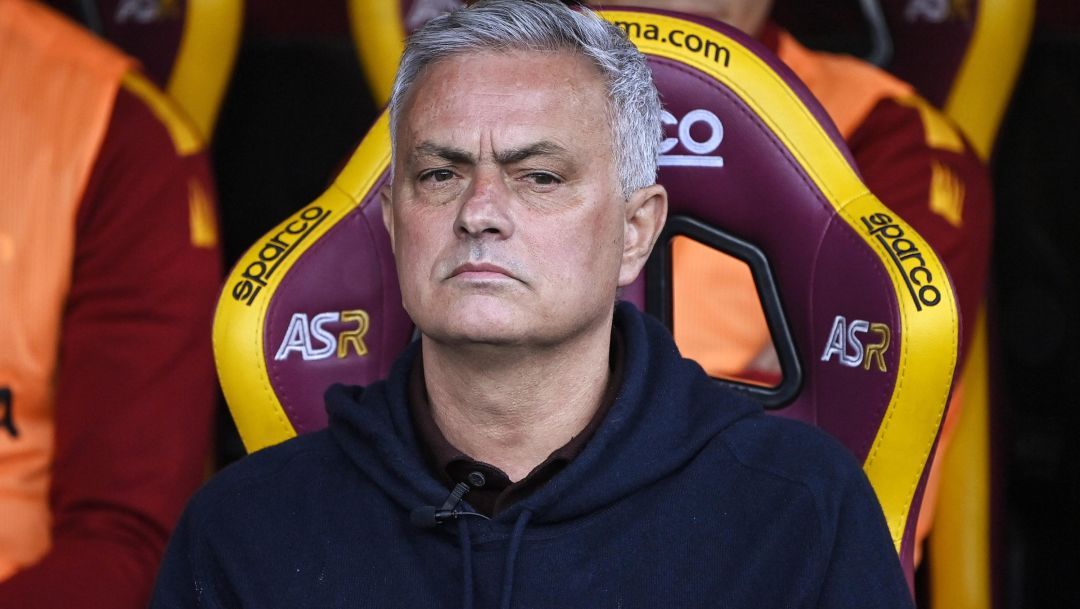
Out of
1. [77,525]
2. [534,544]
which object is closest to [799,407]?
[534,544]

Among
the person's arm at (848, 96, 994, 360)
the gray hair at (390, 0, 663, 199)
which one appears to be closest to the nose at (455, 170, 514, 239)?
the gray hair at (390, 0, 663, 199)

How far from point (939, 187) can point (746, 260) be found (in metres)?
0.34

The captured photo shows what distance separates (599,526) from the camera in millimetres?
1141

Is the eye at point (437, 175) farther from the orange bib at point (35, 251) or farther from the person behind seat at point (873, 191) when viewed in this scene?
the orange bib at point (35, 251)

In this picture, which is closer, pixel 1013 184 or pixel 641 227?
pixel 641 227

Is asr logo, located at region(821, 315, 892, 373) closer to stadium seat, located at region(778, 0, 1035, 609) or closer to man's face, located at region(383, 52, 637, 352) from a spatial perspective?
man's face, located at region(383, 52, 637, 352)

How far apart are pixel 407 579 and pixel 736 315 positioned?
447 millimetres

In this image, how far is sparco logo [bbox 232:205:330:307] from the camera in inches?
52.2

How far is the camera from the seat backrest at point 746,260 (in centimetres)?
126

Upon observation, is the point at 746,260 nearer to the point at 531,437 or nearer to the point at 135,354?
the point at 531,437

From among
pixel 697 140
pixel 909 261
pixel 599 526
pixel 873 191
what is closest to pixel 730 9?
pixel 873 191

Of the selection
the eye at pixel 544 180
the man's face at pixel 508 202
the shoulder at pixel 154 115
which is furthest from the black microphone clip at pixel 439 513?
the shoulder at pixel 154 115

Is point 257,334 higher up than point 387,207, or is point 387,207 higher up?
point 387,207

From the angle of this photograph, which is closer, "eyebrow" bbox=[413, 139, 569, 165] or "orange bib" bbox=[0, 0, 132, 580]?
"eyebrow" bbox=[413, 139, 569, 165]
